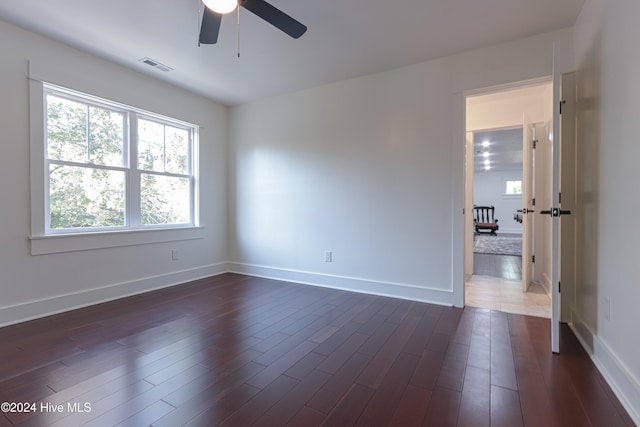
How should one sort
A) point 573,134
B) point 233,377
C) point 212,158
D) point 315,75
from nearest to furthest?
point 233,377
point 573,134
point 315,75
point 212,158

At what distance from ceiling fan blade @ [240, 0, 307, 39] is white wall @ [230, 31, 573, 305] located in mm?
1605

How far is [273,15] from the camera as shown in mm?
1943

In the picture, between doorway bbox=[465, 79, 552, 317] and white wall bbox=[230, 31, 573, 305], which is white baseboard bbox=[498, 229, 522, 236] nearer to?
doorway bbox=[465, 79, 552, 317]

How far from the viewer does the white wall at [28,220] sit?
253 centimetres

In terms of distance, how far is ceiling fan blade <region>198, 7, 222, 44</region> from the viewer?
1.92 metres

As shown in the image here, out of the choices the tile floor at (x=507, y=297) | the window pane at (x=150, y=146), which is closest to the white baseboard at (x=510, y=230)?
the tile floor at (x=507, y=297)

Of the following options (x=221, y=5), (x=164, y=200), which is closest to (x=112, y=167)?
(x=164, y=200)

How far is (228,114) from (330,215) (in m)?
2.40

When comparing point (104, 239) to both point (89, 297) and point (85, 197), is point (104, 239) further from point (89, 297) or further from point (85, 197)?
point (89, 297)

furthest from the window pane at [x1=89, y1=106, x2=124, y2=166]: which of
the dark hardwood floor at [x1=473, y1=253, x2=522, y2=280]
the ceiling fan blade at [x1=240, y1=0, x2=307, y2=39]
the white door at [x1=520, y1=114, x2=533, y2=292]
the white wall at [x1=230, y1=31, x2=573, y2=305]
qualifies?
the dark hardwood floor at [x1=473, y1=253, x2=522, y2=280]

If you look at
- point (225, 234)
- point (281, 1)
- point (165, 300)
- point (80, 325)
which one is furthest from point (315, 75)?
point (80, 325)

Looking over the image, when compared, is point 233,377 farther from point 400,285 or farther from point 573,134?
point 573,134

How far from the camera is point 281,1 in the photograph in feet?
7.10

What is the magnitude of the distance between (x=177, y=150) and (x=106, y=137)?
2.97 feet
